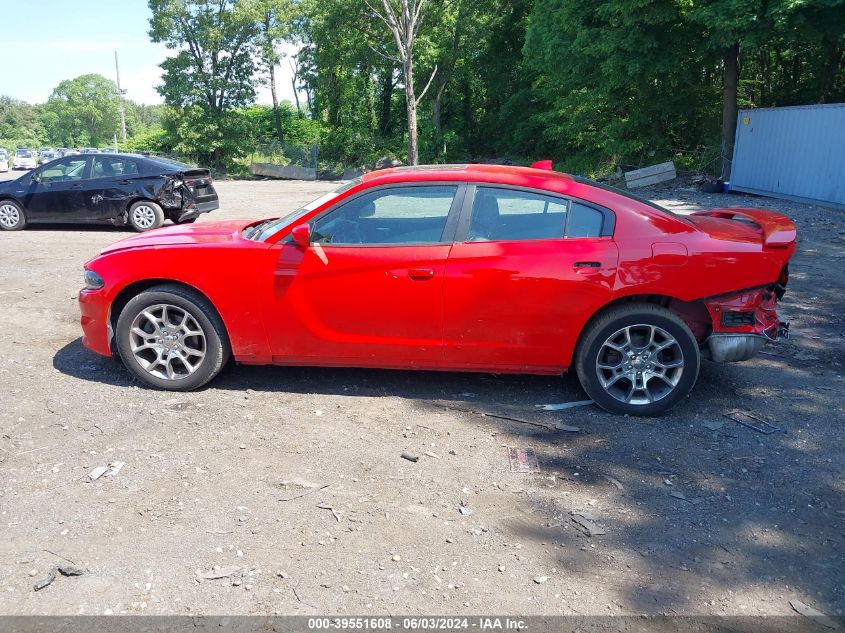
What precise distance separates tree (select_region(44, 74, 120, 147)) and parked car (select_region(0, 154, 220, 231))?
410ft

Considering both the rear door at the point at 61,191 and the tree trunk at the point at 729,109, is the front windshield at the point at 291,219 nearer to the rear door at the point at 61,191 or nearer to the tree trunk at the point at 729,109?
the rear door at the point at 61,191

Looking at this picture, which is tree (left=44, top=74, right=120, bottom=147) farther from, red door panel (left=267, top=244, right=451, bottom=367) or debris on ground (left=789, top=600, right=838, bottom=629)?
debris on ground (left=789, top=600, right=838, bottom=629)

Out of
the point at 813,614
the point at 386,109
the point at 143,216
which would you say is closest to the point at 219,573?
the point at 813,614

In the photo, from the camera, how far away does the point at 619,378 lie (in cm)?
447

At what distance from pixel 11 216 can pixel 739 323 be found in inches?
534

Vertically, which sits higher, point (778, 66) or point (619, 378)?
point (778, 66)

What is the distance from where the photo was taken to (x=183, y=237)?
16.0 ft

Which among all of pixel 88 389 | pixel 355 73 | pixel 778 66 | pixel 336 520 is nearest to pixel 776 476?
pixel 336 520

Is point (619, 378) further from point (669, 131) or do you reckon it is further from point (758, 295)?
point (669, 131)

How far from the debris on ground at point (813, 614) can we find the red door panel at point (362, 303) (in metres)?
2.48

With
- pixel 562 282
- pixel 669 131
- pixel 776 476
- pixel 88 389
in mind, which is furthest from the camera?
pixel 669 131

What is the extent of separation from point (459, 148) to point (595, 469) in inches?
1444

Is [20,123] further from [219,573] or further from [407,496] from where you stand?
[219,573]

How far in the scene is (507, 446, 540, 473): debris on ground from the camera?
3818 millimetres
